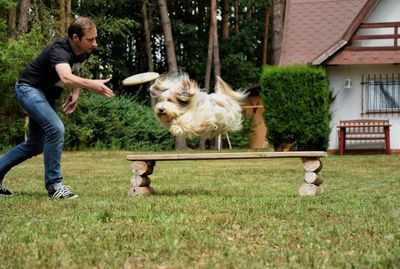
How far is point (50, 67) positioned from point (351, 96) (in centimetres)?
1452

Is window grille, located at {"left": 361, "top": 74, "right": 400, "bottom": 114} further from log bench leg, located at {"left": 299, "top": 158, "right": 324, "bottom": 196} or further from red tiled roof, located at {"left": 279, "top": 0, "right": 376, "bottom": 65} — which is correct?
log bench leg, located at {"left": 299, "top": 158, "right": 324, "bottom": 196}

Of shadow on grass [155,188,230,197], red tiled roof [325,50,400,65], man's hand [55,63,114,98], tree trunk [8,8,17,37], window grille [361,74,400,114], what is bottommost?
shadow on grass [155,188,230,197]

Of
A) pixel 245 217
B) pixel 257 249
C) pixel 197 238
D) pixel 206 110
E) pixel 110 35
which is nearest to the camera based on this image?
pixel 257 249

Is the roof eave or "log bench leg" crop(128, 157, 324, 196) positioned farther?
the roof eave

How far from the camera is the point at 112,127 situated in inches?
993

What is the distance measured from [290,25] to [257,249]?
1804 centimetres

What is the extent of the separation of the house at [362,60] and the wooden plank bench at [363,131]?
28 cm

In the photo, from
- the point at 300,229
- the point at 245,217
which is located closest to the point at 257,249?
the point at 300,229

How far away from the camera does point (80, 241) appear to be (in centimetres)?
430

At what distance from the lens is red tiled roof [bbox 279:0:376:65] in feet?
65.0

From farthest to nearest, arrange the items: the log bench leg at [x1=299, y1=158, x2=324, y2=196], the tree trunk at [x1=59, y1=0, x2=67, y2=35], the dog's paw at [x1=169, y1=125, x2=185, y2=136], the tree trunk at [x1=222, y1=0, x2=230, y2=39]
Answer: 1. the tree trunk at [x1=222, y1=0, x2=230, y2=39]
2. the tree trunk at [x1=59, y1=0, x2=67, y2=35]
3. the log bench leg at [x1=299, y1=158, x2=324, y2=196]
4. the dog's paw at [x1=169, y1=125, x2=185, y2=136]

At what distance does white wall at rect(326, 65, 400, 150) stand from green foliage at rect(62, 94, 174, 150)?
7.14 meters

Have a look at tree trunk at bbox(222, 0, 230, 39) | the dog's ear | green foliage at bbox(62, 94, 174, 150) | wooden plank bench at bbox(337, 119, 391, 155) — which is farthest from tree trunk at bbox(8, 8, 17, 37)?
the dog's ear

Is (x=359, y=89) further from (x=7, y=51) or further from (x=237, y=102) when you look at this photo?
(x=237, y=102)
